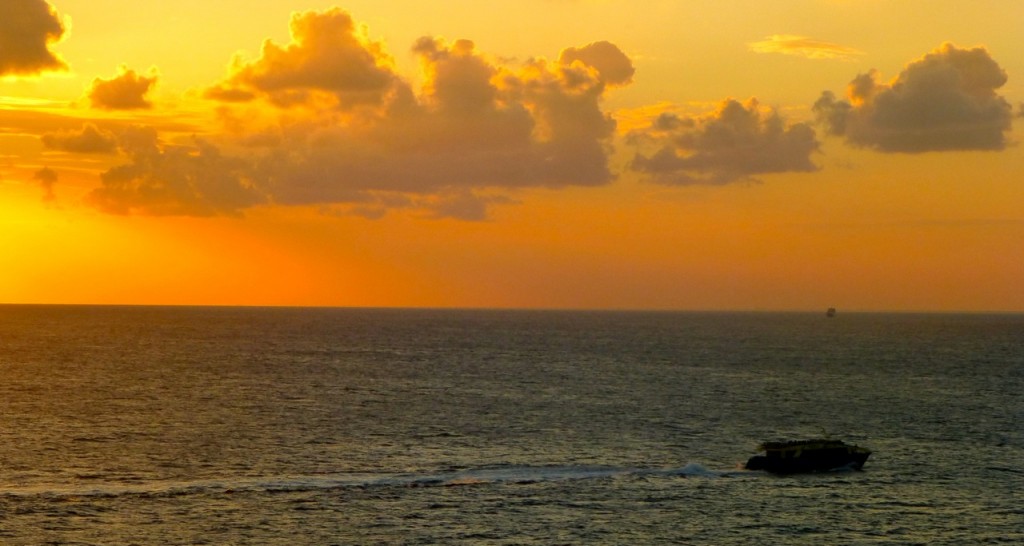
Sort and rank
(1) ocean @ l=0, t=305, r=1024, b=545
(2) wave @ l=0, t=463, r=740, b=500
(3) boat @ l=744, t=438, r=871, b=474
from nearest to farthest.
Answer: (1) ocean @ l=0, t=305, r=1024, b=545 → (2) wave @ l=0, t=463, r=740, b=500 → (3) boat @ l=744, t=438, r=871, b=474

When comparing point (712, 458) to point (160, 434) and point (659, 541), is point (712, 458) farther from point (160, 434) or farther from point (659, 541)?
point (160, 434)

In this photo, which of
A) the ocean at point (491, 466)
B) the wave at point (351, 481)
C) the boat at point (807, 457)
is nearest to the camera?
the ocean at point (491, 466)

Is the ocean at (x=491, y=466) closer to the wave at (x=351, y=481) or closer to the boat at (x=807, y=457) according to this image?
the wave at (x=351, y=481)

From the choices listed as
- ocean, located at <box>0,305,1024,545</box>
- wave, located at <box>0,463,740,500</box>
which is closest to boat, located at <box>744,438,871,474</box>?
ocean, located at <box>0,305,1024,545</box>

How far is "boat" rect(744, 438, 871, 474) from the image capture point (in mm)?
92312

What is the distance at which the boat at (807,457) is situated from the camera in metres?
92.3

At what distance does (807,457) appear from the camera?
93.1 meters

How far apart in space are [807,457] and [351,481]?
128 ft

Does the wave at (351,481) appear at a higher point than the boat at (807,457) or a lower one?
lower

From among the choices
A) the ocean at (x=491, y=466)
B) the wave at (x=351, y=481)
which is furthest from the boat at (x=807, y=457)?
the wave at (x=351, y=481)

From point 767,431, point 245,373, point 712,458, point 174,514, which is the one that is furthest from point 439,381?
point 174,514

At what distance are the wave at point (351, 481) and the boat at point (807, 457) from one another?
12.1ft

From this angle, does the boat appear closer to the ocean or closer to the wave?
the ocean

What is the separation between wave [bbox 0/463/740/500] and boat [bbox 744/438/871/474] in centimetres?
367
